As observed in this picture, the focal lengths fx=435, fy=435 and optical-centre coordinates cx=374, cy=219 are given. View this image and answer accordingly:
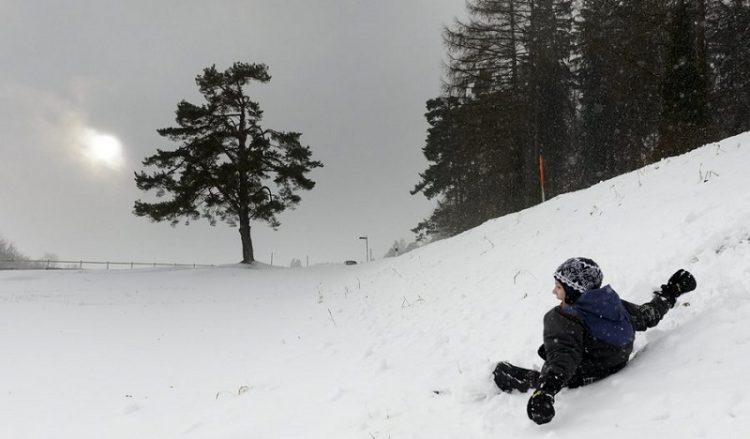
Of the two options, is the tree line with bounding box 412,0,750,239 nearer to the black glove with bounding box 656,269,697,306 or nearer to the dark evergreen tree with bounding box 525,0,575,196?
the dark evergreen tree with bounding box 525,0,575,196

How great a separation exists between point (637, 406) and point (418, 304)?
6.37 meters

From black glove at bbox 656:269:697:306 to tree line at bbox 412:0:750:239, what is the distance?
436 inches

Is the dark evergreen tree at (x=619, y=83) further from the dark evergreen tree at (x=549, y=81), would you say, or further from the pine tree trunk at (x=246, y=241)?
the pine tree trunk at (x=246, y=241)

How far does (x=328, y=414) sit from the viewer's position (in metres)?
4.70

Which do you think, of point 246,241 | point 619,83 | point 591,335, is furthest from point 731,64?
point 246,241

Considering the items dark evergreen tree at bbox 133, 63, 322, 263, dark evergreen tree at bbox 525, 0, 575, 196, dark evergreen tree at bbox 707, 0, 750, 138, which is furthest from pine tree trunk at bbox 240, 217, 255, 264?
dark evergreen tree at bbox 707, 0, 750, 138

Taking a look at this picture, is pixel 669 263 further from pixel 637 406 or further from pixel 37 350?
pixel 37 350

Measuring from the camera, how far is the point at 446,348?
5.78 m

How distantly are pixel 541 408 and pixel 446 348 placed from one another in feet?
9.74

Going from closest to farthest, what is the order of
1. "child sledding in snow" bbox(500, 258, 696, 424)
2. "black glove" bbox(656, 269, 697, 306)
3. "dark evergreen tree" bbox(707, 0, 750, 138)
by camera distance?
1. "child sledding in snow" bbox(500, 258, 696, 424)
2. "black glove" bbox(656, 269, 697, 306)
3. "dark evergreen tree" bbox(707, 0, 750, 138)

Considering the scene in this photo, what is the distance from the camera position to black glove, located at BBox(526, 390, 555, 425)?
9.31 ft

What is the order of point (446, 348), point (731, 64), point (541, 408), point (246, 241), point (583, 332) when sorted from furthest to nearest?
point (246, 241), point (731, 64), point (446, 348), point (583, 332), point (541, 408)

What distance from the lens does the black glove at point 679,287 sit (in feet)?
12.6

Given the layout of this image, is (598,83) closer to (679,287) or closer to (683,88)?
(683,88)
